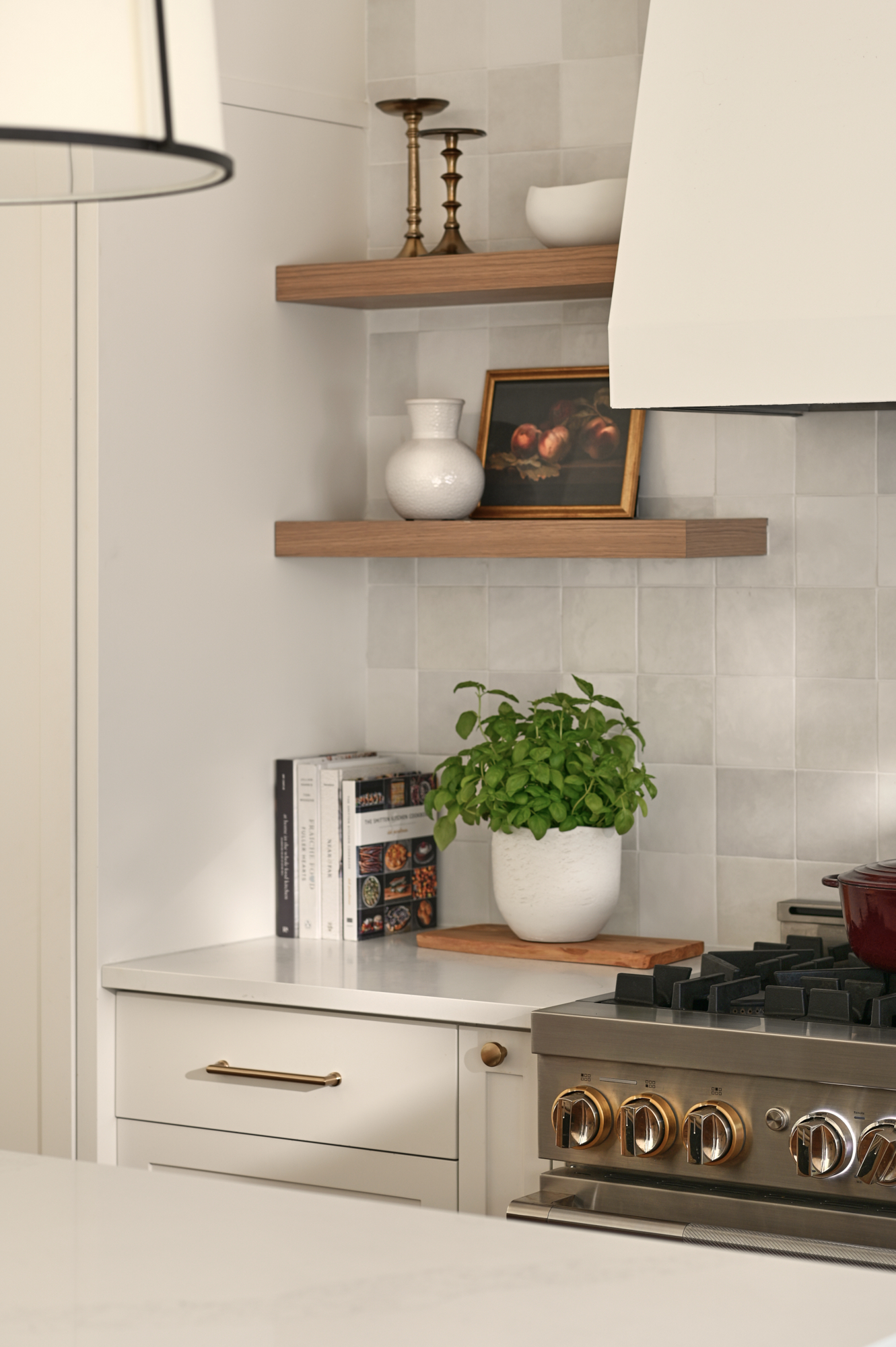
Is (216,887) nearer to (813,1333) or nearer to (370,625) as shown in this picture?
(370,625)

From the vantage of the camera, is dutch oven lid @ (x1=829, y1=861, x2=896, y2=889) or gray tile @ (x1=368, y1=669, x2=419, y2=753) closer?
dutch oven lid @ (x1=829, y1=861, x2=896, y2=889)

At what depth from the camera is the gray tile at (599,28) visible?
9.77 feet

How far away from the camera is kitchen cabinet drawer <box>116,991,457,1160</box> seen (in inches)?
96.6

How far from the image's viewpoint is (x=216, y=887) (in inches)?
114

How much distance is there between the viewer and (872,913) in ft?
7.72

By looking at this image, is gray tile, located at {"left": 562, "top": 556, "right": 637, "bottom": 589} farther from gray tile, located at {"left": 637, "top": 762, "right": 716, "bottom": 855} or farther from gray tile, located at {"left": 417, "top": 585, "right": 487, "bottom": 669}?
gray tile, located at {"left": 637, "top": 762, "right": 716, "bottom": 855}

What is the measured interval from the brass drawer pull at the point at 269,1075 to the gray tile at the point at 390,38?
5.75ft

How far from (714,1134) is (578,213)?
4.74 feet

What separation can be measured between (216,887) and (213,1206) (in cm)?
156

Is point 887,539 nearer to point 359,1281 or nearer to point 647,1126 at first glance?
point 647,1126

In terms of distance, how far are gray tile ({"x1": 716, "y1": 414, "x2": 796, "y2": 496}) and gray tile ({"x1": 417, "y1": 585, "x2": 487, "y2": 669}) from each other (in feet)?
1.60

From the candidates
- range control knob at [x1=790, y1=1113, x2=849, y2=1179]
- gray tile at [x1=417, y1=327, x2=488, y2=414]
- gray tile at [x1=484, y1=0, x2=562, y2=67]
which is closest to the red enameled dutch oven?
range control knob at [x1=790, y1=1113, x2=849, y2=1179]

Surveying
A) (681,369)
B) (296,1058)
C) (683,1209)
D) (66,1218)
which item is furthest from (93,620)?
(66,1218)

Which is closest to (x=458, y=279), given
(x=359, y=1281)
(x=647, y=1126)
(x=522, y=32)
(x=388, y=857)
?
(x=522, y=32)
